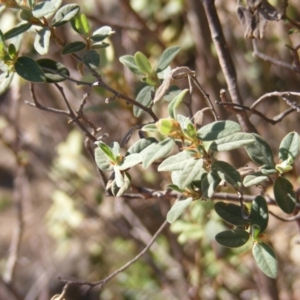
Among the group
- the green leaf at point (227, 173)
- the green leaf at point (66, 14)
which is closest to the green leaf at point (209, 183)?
the green leaf at point (227, 173)

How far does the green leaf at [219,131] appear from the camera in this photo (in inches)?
28.4

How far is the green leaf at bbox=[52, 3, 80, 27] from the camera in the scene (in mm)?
854

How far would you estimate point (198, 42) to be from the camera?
1.60m

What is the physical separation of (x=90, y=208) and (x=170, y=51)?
3.57ft

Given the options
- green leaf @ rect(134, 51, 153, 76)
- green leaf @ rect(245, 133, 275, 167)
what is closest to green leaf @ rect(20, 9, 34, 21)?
green leaf @ rect(134, 51, 153, 76)

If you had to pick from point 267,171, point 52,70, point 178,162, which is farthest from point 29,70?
point 267,171

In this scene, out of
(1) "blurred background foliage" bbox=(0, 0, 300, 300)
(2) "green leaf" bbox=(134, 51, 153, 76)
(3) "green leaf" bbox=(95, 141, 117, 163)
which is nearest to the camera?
(3) "green leaf" bbox=(95, 141, 117, 163)

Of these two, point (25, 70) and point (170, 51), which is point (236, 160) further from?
point (25, 70)

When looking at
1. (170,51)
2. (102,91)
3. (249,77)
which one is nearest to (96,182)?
(102,91)

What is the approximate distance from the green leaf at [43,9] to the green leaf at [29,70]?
0.07m

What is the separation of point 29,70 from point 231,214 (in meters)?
0.37

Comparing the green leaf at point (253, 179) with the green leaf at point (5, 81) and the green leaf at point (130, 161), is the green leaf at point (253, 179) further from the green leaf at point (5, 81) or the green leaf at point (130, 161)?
the green leaf at point (5, 81)

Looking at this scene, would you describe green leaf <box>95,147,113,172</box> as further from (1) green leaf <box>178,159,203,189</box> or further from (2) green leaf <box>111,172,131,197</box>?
Answer: (1) green leaf <box>178,159,203,189</box>

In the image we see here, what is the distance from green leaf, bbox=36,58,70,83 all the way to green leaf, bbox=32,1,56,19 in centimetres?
8
